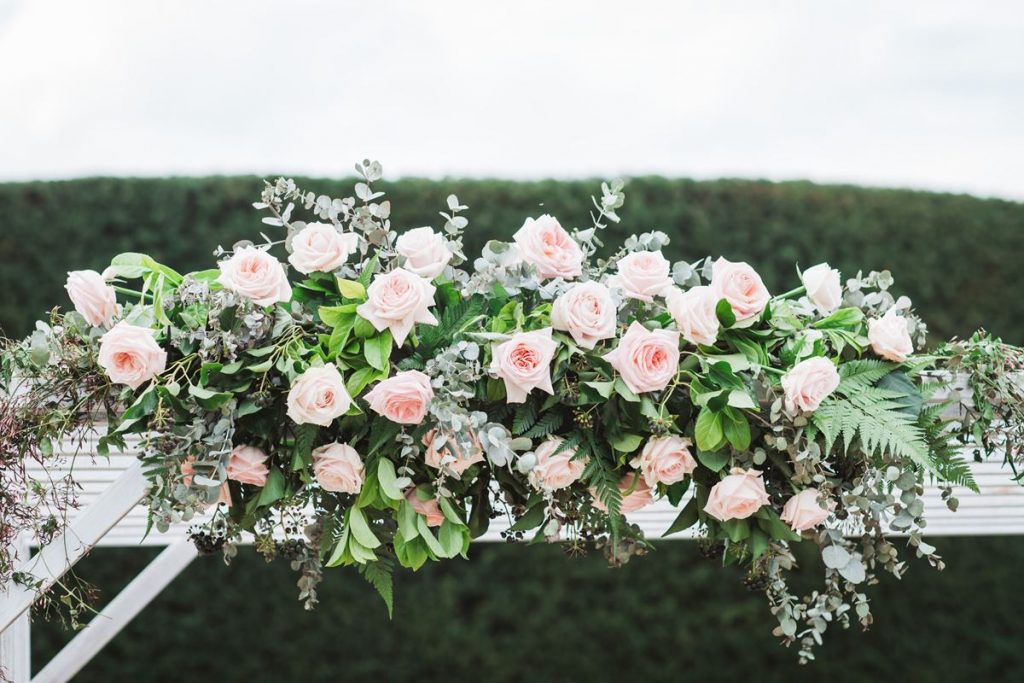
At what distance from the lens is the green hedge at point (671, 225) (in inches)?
169

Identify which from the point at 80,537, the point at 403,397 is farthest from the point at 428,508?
the point at 80,537

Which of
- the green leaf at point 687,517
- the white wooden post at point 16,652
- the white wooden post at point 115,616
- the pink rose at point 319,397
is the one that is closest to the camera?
the pink rose at point 319,397

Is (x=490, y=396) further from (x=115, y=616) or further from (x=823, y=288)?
(x=115, y=616)

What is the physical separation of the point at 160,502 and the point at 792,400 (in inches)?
43.7

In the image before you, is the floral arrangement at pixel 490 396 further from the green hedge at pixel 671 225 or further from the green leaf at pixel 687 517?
the green hedge at pixel 671 225

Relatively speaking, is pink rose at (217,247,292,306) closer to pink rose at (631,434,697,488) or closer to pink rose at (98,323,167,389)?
pink rose at (98,323,167,389)

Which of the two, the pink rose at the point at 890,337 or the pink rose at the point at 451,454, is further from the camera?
the pink rose at the point at 890,337

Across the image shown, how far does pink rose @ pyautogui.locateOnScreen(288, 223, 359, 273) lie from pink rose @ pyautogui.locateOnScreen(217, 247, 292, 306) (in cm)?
5

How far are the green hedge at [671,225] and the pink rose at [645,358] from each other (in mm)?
2900

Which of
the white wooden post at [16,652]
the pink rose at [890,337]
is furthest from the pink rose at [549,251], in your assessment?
the white wooden post at [16,652]

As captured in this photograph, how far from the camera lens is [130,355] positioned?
146 cm

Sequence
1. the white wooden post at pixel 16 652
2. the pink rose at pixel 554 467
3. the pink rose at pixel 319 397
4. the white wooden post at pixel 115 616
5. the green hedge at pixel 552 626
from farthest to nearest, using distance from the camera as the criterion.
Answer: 1. the green hedge at pixel 552 626
2. the white wooden post at pixel 115 616
3. the white wooden post at pixel 16 652
4. the pink rose at pixel 554 467
5. the pink rose at pixel 319 397

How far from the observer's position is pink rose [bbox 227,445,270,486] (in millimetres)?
1548

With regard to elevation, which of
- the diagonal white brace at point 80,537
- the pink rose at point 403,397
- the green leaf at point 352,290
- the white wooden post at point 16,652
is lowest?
the white wooden post at point 16,652
